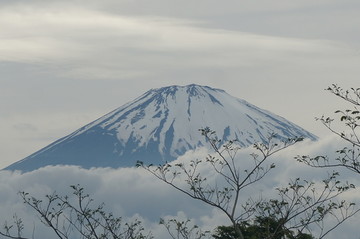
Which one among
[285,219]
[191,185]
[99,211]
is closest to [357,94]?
[285,219]

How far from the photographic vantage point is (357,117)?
84.6 ft

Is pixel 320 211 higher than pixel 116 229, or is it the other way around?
pixel 116 229

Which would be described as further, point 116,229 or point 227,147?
point 116,229

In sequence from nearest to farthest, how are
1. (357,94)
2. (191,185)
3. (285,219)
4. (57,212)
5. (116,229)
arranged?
(357,94)
(285,219)
(191,185)
(57,212)
(116,229)

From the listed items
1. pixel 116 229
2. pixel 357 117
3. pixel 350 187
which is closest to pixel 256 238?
pixel 116 229

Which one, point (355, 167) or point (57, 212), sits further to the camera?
point (57, 212)

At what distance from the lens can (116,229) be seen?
118ft

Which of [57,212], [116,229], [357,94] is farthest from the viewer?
[116,229]

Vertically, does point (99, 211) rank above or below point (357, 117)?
above

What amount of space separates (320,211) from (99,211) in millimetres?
9650

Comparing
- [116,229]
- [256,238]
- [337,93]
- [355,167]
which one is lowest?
[355,167]

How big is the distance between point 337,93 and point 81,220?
11.9 m

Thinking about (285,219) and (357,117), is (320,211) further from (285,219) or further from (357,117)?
(357,117)

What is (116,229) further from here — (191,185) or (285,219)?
(285,219)
